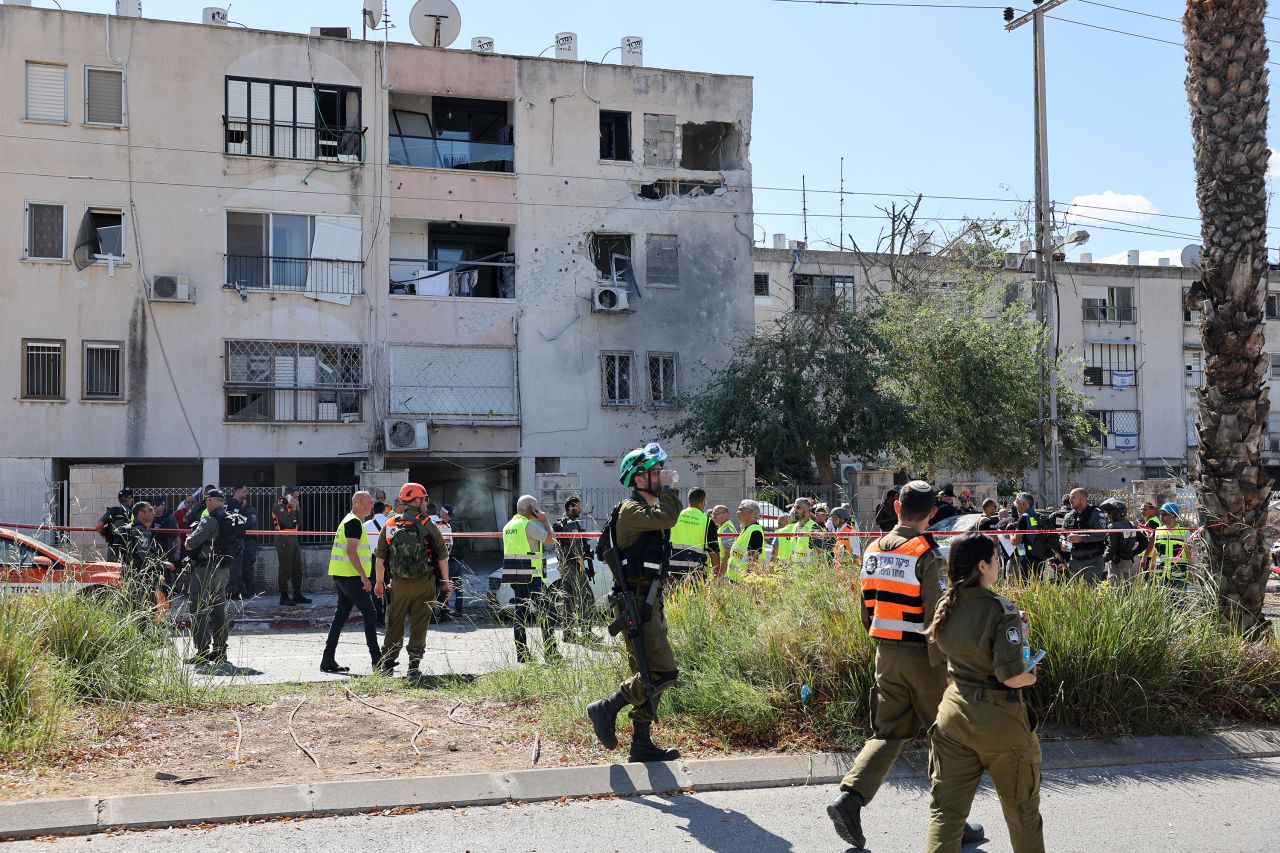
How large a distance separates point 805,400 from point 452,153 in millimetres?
10862

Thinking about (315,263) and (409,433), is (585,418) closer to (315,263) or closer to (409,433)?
(409,433)

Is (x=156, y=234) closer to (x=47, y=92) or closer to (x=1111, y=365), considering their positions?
(x=47, y=92)

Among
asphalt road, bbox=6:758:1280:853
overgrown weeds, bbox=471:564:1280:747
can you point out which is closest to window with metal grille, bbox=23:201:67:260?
overgrown weeds, bbox=471:564:1280:747

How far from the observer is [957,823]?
16.1ft

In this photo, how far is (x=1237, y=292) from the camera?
9.06 meters

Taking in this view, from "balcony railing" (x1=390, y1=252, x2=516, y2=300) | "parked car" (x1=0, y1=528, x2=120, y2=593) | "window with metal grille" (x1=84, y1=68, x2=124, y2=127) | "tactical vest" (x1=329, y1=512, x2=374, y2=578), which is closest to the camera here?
"parked car" (x1=0, y1=528, x2=120, y2=593)

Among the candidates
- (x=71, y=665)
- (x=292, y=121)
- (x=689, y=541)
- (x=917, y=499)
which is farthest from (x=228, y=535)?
(x=292, y=121)

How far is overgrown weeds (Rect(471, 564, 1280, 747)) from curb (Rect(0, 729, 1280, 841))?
25cm

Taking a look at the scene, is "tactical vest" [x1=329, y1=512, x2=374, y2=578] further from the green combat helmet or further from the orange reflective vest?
the orange reflective vest

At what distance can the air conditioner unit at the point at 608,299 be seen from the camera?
29.0 m

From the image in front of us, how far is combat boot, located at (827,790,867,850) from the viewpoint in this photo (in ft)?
18.6

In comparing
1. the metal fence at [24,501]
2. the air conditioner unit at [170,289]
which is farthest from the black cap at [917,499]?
the air conditioner unit at [170,289]

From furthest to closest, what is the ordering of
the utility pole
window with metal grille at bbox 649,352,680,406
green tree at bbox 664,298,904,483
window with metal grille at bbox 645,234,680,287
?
window with metal grille at bbox 645,234,680,287 < window with metal grille at bbox 649,352,680,406 < green tree at bbox 664,298,904,483 < the utility pole

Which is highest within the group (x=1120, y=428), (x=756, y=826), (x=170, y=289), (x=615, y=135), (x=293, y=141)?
(x=615, y=135)
